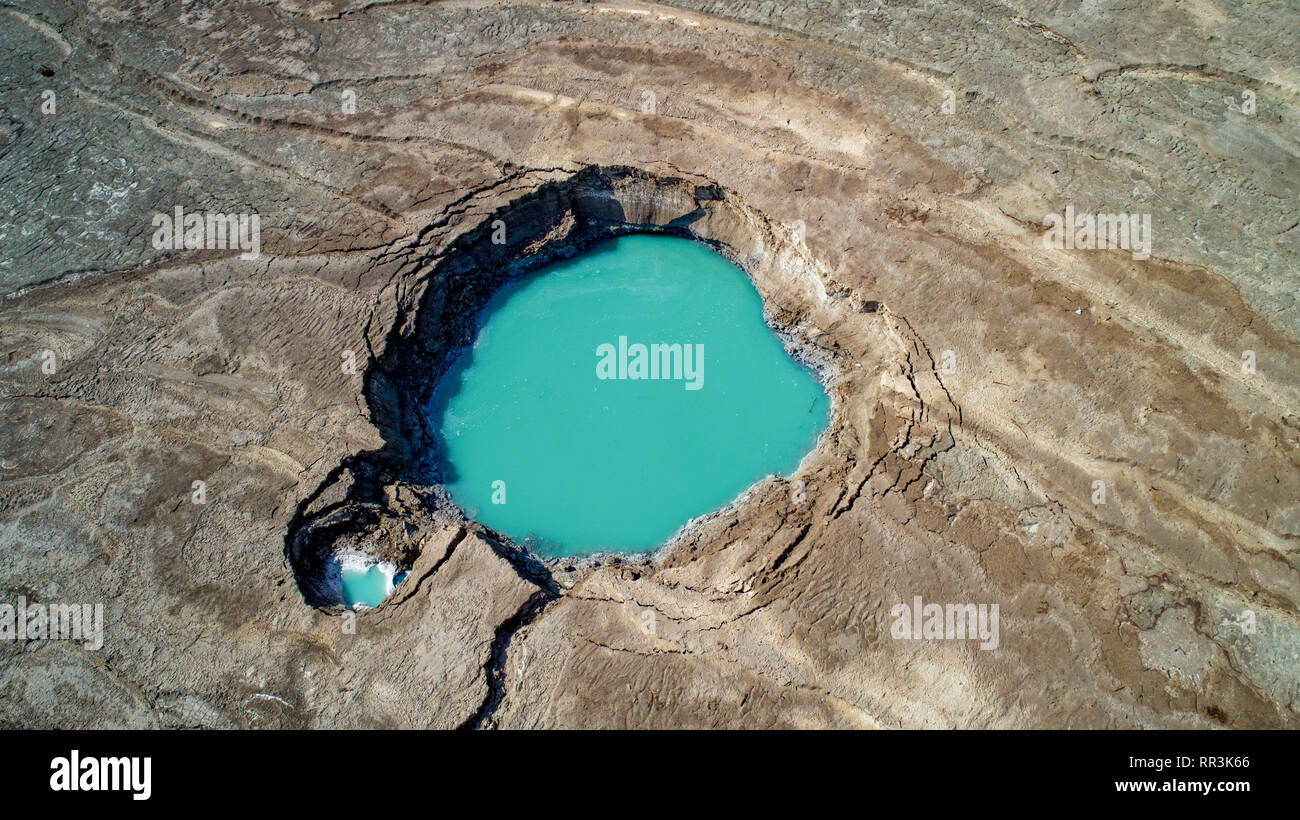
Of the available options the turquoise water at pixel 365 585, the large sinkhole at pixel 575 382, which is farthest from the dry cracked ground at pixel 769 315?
the turquoise water at pixel 365 585

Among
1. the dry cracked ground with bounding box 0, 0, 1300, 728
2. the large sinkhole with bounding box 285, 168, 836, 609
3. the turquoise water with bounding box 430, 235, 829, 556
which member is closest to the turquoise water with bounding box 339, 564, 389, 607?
the large sinkhole with bounding box 285, 168, 836, 609

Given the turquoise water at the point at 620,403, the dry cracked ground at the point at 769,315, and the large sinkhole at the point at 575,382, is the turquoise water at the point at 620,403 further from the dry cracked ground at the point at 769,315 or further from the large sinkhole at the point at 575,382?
the dry cracked ground at the point at 769,315

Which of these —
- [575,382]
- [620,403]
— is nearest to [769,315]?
[620,403]

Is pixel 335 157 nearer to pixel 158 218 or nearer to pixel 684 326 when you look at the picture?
pixel 158 218

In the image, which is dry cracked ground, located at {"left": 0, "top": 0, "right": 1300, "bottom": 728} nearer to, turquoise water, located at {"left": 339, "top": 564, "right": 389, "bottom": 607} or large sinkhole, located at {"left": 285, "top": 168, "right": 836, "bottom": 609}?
large sinkhole, located at {"left": 285, "top": 168, "right": 836, "bottom": 609}

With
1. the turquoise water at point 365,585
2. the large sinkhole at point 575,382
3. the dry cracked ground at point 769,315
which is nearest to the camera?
the dry cracked ground at point 769,315

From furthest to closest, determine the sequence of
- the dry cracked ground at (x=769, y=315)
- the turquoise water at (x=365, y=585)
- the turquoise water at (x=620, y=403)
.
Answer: the turquoise water at (x=620, y=403)
the turquoise water at (x=365, y=585)
the dry cracked ground at (x=769, y=315)

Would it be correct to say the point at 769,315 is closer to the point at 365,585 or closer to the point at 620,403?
the point at 620,403
